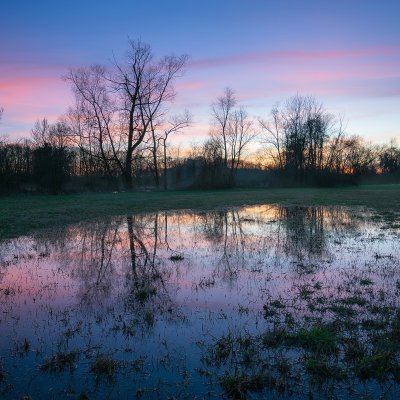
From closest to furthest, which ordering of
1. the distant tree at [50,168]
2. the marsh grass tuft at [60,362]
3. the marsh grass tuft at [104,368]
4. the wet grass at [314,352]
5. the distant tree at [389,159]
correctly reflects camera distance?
the wet grass at [314,352], the marsh grass tuft at [104,368], the marsh grass tuft at [60,362], the distant tree at [50,168], the distant tree at [389,159]

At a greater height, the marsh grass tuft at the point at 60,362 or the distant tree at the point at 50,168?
the distant tree at the point at 50,168

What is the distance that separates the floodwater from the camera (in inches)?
155

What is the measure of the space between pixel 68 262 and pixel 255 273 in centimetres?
435

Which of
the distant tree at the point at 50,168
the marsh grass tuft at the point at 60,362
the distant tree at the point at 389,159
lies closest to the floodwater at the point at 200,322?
the marsh grass tuft at the point at 60,362

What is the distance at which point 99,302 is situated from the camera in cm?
642

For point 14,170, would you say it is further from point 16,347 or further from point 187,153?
point 16,347

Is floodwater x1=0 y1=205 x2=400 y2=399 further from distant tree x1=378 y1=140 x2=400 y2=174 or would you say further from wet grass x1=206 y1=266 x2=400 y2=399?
distant tree x1=378 y1=140 x2=400 y2=174

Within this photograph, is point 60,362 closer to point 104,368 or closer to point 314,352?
point 104,368

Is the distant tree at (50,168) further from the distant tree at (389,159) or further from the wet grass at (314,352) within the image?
the distant tree at (389,159)

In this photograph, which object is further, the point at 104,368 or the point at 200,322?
the point at 200,322

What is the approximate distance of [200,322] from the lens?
5.54 metres

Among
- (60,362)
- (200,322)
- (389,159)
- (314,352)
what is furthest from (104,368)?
(389,159)

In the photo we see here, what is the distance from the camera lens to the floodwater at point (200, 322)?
12.9 feet

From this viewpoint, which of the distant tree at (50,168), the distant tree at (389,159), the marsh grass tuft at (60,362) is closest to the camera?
the marsh grass tuft at (60,362)
